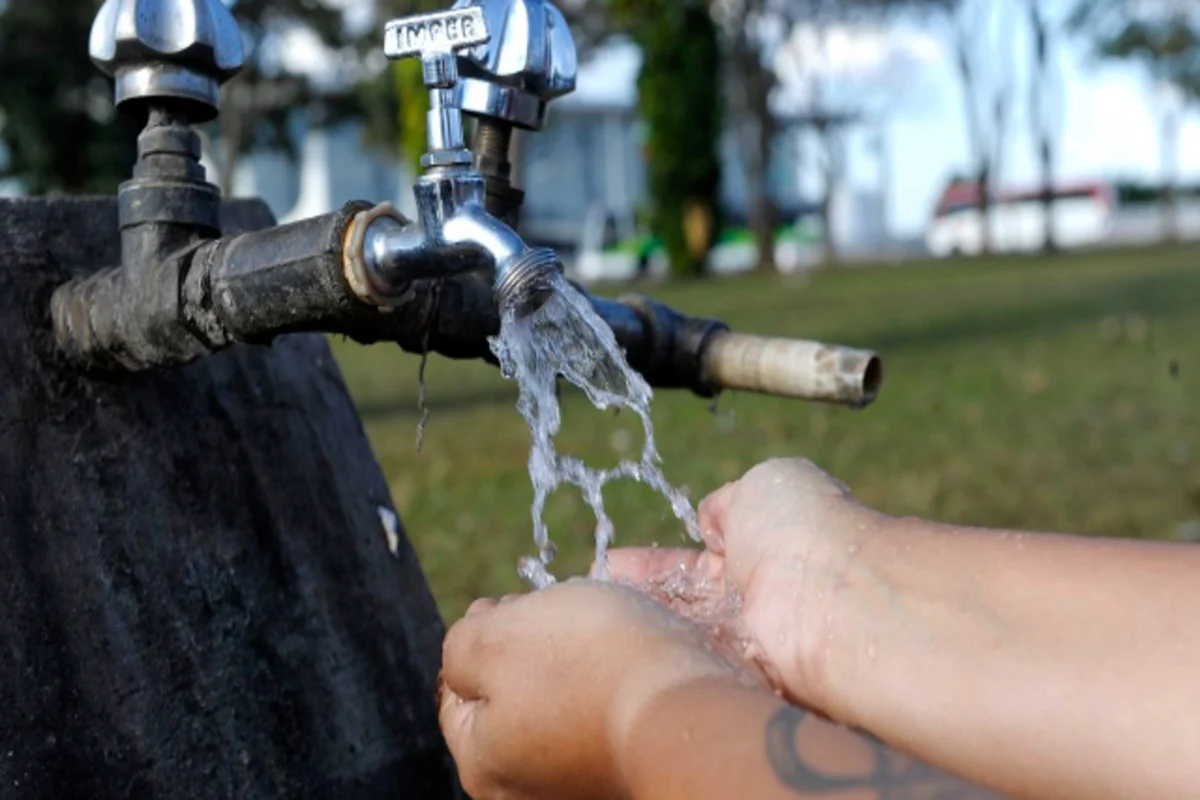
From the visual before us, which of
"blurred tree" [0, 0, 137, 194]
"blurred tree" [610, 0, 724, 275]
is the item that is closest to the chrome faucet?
"blurred tree" [610, 0, 724, 275]

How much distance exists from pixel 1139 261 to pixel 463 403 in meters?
15.8

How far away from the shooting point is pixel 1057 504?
14.7ft

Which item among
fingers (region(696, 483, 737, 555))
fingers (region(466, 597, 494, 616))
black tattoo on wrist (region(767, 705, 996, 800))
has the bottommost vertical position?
black tattoo on wrist (region(767, 705, 996, 800))

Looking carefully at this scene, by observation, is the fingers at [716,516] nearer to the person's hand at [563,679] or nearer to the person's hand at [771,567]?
the person's hand at [771,567]

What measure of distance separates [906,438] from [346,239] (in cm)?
498

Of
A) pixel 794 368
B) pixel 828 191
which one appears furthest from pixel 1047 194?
pixel 794 368

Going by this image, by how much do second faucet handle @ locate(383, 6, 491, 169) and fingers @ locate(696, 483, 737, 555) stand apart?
0.38 m

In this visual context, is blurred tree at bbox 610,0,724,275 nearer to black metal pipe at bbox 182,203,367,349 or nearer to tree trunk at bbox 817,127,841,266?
tree trunk at bbox 817,127,841,266

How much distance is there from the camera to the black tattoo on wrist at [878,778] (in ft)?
2.77

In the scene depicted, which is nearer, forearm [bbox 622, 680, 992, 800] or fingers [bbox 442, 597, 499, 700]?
forearm [bbox 622, 680, 992, 800]

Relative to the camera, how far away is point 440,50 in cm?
112

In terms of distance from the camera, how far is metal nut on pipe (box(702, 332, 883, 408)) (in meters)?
1.46

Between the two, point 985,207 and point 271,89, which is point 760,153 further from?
point 271,89

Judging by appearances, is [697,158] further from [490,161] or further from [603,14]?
[490,161]
